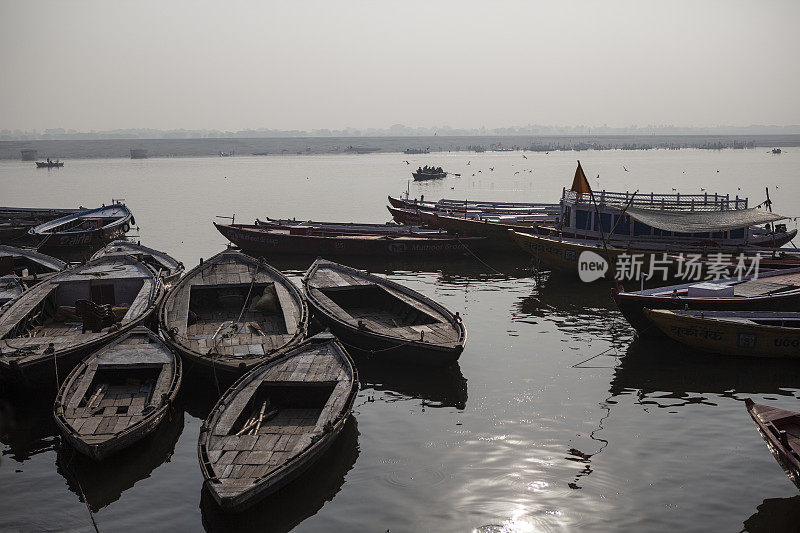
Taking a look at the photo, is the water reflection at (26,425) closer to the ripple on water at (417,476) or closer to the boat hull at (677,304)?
the ripple on water at (417,476)

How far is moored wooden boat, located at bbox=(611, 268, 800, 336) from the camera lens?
2433 centimetres

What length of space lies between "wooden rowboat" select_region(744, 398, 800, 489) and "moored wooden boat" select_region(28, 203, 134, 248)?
40.9 meters

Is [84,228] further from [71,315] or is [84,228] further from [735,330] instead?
[735,330]

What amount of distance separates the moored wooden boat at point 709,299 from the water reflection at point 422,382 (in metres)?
6.82

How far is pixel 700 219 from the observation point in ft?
112

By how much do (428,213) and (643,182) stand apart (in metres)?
70.5

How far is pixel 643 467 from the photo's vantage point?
53.0 feet

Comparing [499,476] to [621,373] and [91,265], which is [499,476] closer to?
[621,373]

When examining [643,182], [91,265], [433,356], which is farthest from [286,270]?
[643,182]

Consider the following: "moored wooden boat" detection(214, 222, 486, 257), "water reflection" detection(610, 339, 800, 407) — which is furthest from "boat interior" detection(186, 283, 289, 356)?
"moored wooden boat" detection(214, 222, 486, 257)

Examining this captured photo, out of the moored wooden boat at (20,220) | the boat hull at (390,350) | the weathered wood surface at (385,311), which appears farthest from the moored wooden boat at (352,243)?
the boat hull at (390,350)

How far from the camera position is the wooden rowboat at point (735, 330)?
72.8 feet

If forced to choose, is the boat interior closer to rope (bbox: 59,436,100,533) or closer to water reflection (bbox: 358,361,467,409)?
water reflection (bbox: 358,361,467,409)

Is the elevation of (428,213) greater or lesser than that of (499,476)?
greater
